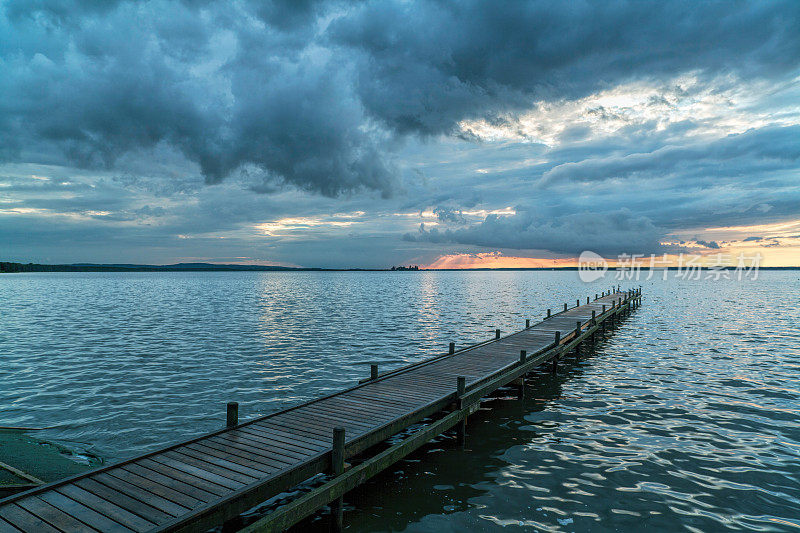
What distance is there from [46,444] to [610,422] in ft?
56.9

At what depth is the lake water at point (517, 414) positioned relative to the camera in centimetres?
929

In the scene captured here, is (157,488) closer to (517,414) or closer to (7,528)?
(7,528)

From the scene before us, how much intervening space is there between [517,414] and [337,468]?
889 cm

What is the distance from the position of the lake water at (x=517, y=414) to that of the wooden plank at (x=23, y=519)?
4.65 meters

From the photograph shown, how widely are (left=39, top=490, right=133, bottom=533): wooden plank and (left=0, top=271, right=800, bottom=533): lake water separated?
3877 mm

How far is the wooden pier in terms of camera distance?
672 centimetres

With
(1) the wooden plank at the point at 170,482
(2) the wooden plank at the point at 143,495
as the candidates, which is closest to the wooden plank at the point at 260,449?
(1) the wooden plank at the point at 170,482

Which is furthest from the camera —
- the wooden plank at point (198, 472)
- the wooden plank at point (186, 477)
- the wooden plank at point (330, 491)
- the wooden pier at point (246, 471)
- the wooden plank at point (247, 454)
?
the wooden plank at point (247, 454)

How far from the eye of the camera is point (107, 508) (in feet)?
22.8

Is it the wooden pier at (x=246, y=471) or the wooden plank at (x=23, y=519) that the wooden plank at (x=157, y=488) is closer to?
the wooden pier at (x=246, y=471)

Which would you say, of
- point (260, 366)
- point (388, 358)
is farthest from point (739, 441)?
point (260, 366)

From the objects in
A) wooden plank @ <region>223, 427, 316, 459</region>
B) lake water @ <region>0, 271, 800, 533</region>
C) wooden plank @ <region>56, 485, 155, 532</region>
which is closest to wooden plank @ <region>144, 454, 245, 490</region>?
wooden plank @ <region>56, 485, 155, 532</region>

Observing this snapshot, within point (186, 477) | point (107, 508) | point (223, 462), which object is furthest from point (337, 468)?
point (107, 508)

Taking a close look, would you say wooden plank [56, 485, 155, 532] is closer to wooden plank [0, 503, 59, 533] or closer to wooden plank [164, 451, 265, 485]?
wooden plank [0, 503, 59, 533]
